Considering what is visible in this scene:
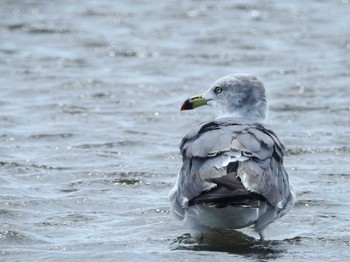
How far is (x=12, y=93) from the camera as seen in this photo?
1309cm

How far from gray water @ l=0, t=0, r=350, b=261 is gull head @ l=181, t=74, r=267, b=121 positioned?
0.84 metres

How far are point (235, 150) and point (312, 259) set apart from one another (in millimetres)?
847

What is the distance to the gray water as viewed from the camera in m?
7.43

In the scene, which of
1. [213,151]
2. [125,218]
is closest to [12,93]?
[125,218]

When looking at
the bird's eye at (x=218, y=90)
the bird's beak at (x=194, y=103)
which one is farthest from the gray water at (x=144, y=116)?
the bird's eye at (x=218, y=90)

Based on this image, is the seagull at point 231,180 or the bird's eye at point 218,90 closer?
the seagull at point 231,180

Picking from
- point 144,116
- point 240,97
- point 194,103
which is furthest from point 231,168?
point 144,116

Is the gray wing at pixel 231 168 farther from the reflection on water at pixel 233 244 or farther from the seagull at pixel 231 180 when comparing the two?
the reflection on water at pixel 233 244

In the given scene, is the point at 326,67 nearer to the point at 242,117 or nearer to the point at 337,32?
the point at 337,32

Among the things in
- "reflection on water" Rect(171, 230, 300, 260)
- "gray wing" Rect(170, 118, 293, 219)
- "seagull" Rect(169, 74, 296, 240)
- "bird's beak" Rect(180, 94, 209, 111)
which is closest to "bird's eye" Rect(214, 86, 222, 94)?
"bird's beak" Rect(180, 94, 209, 111)

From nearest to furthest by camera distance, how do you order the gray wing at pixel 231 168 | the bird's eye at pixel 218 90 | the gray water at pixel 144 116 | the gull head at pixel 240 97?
1. the gray wing at pixel 231 168
2. the gray water at pixel 144 116
3. the gull head at pixel 240 97
4. the bird's eye at pixel 218 90

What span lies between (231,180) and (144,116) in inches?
227

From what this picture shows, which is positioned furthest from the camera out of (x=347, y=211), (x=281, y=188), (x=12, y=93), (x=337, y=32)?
Result: (x=337, y=32)

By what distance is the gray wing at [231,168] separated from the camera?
6.34 m
